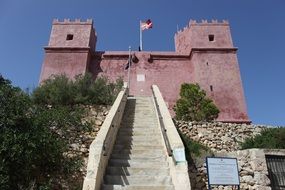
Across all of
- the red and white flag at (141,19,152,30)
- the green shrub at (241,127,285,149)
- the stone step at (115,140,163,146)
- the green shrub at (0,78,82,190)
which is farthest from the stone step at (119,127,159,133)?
the red and white flag at (141,19,152,30)

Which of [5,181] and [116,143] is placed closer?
[5,181]

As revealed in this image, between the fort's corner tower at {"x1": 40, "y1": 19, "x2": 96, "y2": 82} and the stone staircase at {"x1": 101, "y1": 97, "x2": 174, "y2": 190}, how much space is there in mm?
11758

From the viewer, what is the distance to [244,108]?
1917cm

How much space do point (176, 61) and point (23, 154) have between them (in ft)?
52.6

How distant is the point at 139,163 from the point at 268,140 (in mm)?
6484

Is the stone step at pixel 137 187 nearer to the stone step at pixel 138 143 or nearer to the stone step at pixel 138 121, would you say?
the stone step at pixel 138 143

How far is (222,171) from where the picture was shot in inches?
258

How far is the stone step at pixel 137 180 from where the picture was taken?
5.53 m

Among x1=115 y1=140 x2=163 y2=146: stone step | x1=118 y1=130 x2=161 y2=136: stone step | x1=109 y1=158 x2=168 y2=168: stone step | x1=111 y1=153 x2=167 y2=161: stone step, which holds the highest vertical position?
x1=118 y1=130 x2=161 y2=136: stone step

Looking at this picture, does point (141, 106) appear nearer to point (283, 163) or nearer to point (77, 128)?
point (77, 128)

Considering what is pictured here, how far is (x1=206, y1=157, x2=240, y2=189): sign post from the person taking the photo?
641 cm

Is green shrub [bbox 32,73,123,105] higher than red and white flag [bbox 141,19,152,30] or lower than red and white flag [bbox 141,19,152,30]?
lower

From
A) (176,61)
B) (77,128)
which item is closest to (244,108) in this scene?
(176,61)

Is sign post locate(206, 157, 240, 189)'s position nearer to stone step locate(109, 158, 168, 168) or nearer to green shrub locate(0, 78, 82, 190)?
stone step locate(109, 158, 168, 168)
